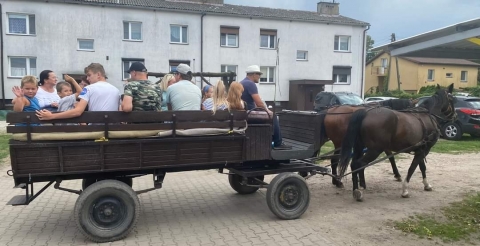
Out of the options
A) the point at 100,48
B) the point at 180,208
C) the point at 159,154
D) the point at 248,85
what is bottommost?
the point at 180,208

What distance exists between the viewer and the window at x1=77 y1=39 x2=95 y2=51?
24141 millimetres

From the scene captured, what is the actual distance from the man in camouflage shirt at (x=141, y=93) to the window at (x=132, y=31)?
857 inches

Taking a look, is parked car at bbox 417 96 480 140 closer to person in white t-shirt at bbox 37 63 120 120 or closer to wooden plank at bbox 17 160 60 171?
person in white t-shirt at bbox 37 63 120 120

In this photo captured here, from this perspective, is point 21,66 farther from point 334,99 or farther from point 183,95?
point 183,95

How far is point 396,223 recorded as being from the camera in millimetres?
5094

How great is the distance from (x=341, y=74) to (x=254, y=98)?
2594 cm

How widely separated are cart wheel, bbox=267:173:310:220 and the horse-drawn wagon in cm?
1

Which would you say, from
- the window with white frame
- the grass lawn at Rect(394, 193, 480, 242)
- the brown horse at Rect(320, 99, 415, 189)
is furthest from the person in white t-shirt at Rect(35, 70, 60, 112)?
the window with white frame

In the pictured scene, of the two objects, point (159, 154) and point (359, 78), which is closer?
point (159, 154)

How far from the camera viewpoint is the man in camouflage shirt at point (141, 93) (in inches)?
175

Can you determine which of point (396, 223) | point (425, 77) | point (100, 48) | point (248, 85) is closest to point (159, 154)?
point (248, 85)

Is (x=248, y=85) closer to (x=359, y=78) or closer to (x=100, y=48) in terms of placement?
(x=100, y=48)

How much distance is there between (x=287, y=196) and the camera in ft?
17.0

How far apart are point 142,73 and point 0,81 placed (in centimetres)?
2286
